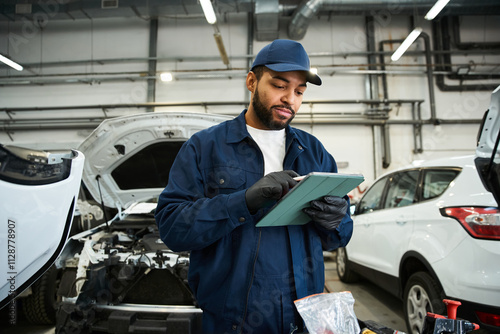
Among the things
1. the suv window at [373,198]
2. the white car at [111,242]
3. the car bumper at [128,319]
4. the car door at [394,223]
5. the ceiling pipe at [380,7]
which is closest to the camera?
Result: the white car at [111,242]

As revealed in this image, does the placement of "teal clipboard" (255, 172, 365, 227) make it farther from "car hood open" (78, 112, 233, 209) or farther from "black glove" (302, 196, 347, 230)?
"car hood open" (78, 112, 233, 209)

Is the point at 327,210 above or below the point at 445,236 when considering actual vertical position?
above

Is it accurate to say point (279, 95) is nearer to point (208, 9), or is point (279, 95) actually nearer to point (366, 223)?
point (366, 223)

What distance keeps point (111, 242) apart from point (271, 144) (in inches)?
74.1

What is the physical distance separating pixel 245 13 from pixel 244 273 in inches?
319

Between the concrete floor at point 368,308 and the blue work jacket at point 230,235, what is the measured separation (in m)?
2.38

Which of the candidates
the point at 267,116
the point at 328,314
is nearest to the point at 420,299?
the point at 328,314

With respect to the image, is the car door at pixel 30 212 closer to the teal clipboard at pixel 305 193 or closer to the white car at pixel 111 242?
the white car at pixel 111 242

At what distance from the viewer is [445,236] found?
1.97 meters

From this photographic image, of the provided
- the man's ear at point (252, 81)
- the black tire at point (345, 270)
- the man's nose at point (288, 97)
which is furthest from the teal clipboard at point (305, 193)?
the black tire at point (345, 270)

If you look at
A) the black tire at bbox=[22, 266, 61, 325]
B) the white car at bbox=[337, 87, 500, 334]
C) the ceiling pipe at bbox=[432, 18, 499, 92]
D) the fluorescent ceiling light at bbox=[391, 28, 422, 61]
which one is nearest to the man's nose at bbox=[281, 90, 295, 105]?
the white car at bbox=[337, 87, 500, 334]

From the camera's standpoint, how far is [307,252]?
108 cm

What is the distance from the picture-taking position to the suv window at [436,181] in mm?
2141

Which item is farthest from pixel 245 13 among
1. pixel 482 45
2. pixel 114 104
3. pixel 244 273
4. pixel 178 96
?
pixel 244 273
